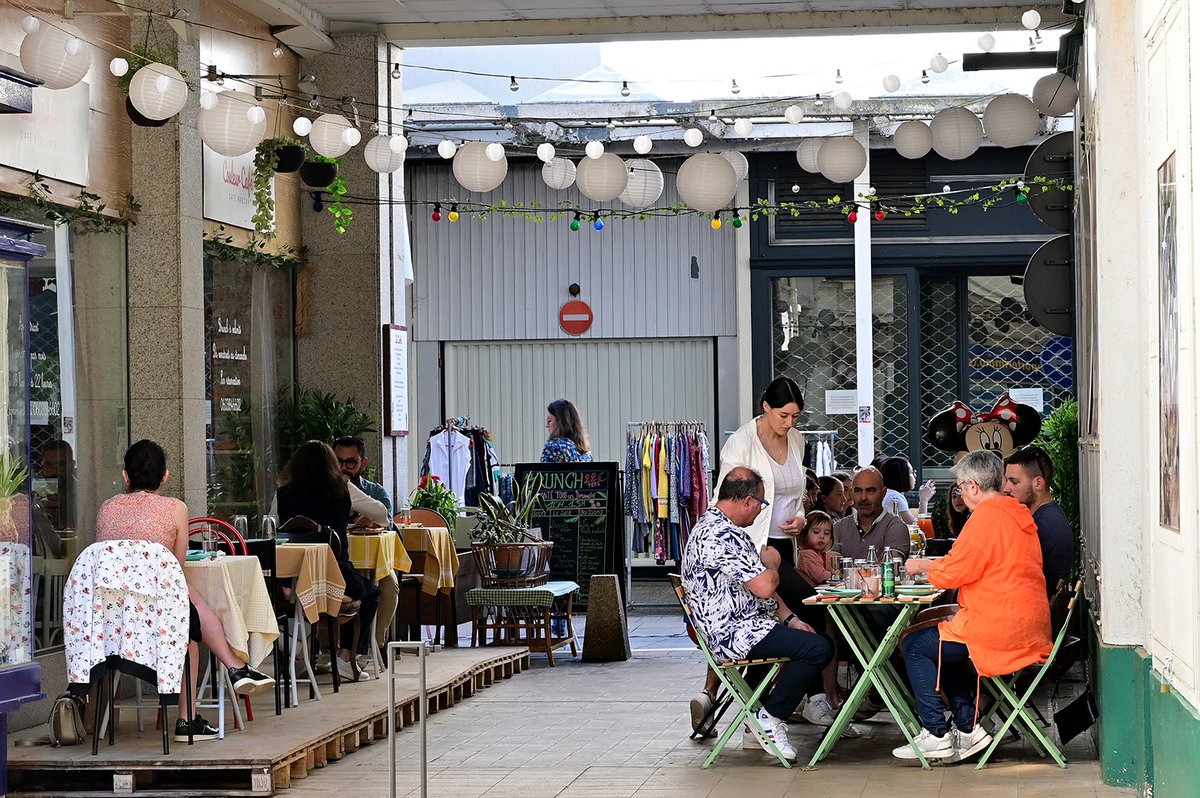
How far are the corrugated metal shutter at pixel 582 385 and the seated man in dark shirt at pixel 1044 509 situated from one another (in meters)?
8.88

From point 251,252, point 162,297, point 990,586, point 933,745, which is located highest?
point 251,252

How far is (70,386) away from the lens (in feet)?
28.6

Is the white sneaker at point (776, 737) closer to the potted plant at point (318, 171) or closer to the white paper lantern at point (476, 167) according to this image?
the white paper lantern at point (476, 167)

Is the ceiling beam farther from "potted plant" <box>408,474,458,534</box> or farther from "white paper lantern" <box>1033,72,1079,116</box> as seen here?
"potted plant" <box>408,474,458,534</box>

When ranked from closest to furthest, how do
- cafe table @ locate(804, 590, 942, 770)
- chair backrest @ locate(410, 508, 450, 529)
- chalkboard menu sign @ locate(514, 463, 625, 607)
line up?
cafe table @ locate(804, 590, 942, 770), chair backrest @ locate(410, 508, 450, 529), chalkboard menu sign @ locate(514, 463, 625, 607)

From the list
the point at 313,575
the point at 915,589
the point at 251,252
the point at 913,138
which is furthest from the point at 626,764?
the point at 251,252

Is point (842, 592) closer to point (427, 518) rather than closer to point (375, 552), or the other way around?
point (375, 552)

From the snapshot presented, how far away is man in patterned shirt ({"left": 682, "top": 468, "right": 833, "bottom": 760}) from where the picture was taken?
23.4ft

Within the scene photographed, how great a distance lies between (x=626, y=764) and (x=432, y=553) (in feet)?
12.7

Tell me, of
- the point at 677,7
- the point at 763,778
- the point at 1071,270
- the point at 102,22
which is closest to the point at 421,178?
the point at 677,7

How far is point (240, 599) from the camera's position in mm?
7633

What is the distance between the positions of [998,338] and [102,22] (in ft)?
32.8

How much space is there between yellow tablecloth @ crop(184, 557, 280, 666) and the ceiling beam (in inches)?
212

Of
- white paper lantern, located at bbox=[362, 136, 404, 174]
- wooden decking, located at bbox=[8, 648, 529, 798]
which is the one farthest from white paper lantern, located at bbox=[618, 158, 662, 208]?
wooden decking, located at bbox=[8, 648, 529, 798]
